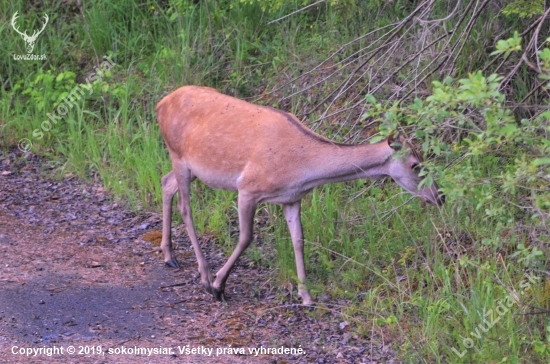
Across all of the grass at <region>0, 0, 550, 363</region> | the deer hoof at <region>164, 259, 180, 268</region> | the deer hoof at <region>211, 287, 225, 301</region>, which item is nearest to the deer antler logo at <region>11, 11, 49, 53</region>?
the grass at <region>0, 0, 550, 363</region>

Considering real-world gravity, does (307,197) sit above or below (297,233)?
below

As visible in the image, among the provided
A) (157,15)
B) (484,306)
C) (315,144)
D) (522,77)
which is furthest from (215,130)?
(157,15)

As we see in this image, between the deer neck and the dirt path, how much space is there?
3.03ft

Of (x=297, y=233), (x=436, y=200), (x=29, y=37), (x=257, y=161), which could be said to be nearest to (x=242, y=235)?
(x=297, y=233)

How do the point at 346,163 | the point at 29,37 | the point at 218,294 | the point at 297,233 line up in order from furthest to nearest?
1. the point at 29,37
2. the point at 297,233
3. the point at 218,294
4. the point at 346,163

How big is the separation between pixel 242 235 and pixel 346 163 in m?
0.91

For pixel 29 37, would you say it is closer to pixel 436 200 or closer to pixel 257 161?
pixel 257 161

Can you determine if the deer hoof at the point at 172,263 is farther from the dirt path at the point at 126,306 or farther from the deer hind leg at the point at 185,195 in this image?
the deer hind leg at the point at 185,195

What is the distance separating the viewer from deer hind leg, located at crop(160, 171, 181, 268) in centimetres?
702

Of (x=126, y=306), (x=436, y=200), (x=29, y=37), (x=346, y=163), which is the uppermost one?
(x=29, y=37)

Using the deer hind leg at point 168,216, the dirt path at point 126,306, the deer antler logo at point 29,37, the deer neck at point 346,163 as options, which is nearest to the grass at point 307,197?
the deer antler logo at point 29,37

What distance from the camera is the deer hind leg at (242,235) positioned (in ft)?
20.6

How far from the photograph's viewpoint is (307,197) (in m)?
7.42

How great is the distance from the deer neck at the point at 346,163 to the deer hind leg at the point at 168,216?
4.57 ft
